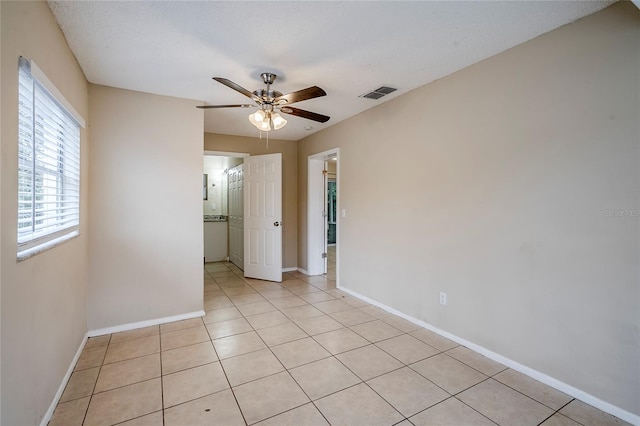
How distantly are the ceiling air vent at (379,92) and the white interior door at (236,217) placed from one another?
9.74 ft

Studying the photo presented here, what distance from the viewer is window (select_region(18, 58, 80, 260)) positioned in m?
1.53

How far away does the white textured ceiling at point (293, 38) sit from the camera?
185 centimetres

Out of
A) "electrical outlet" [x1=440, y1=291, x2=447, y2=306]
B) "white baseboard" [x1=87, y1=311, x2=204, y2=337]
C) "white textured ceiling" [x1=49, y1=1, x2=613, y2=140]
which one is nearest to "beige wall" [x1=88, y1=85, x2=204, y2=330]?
"white baseboard" [x1=87, y1=311, x2=204, y2=337]

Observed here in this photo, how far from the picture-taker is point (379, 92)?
3.22 m

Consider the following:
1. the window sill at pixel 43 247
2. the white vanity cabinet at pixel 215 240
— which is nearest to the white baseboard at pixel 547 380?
the window sill at pixel 43 247

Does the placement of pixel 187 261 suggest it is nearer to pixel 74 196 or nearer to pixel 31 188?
pixel 74 196

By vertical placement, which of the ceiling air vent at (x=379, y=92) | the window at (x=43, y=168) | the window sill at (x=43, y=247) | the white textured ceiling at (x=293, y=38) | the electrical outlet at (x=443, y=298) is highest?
the ceiling air vent at (x=379, y=92)

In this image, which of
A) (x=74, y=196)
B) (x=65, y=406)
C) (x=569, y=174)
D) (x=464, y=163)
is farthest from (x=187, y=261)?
(x=569, y=174)

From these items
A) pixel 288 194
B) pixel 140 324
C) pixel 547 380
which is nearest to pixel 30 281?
pixel 140 324

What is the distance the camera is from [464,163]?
2.68 m

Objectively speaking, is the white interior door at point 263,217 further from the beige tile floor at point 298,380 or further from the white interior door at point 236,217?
the beige tile floor at point 298,380

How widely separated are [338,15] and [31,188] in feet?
6.75

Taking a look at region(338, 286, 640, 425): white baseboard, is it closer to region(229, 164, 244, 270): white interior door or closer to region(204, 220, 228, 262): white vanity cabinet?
region(229, 164, 244, 270): white interior door

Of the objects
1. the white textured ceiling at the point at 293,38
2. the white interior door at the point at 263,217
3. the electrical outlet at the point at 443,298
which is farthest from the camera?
the white interior door at the point at 263,217
